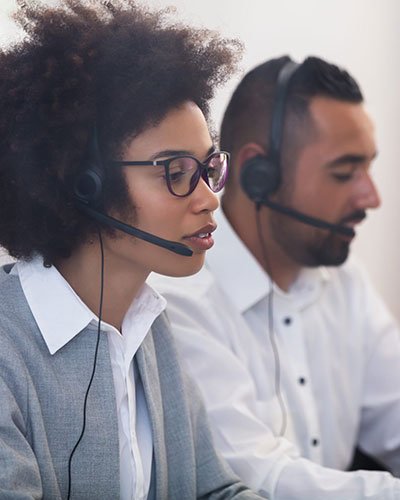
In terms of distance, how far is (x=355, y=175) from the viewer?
5.92 feet

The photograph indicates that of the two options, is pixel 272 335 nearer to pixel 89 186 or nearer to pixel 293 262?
pixel 293 262

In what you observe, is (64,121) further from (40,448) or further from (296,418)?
(296,418)

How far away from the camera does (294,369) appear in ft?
5.79

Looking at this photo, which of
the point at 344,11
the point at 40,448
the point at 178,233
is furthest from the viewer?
the point at 344,11

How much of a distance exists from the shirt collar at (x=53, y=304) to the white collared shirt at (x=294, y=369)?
0.48 metres

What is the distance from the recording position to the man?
1.70 m

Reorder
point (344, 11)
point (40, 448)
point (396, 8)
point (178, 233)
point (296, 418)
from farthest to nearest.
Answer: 1. point (396, 8)
2. point (344, 11)
3. point (296, 418)
4. point (178, 233)
5. point (40, 448)

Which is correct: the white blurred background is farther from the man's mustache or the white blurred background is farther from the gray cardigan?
the gray cardigan

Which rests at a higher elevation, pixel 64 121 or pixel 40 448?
pixel 64 121

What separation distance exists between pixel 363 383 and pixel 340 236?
0.35 meters

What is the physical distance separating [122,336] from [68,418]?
141mm

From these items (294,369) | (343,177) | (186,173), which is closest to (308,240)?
(343,177)

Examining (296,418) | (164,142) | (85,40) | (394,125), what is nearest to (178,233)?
(164,142)

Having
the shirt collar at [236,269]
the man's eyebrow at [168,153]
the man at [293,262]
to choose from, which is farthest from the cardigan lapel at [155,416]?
the shirt collar at [236,269]
